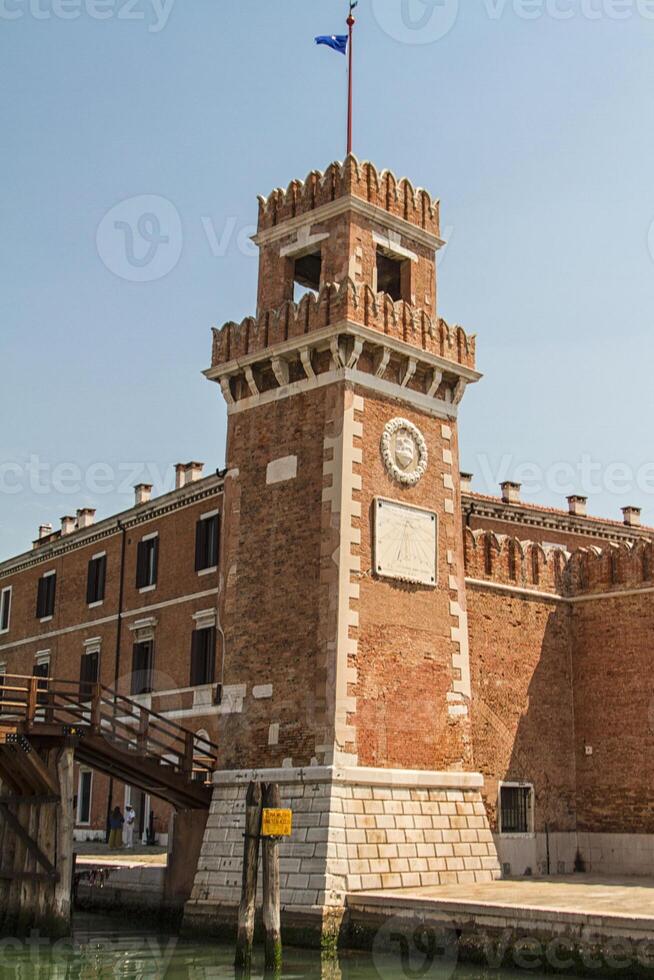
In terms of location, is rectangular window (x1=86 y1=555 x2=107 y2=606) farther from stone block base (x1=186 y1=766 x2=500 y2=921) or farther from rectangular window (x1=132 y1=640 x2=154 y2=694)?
stone block base (x1=186 y1=766 x2=500 y2=921)

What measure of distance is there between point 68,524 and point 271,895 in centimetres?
2600

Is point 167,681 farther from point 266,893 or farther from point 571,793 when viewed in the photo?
point 266,893

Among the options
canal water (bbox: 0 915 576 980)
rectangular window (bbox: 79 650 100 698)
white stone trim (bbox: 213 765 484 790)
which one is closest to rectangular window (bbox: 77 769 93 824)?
rectangular window (bbox: 79 650 100 698)

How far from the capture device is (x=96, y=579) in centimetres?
3594

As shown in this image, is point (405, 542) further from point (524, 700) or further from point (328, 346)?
point (524, 700)

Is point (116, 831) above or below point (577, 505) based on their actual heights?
below

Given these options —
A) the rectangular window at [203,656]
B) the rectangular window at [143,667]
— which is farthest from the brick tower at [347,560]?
the rectangular window at [143,667]

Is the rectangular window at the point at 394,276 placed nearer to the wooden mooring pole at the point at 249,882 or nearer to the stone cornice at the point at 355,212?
the stone cornice at the point at 355,212

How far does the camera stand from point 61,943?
1895cm

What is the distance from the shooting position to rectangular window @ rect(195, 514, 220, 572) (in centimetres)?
3058

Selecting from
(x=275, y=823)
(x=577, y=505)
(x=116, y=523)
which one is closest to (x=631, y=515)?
(x=577, y=505)

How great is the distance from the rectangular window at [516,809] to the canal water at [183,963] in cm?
567

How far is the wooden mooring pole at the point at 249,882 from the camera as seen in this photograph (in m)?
16.4

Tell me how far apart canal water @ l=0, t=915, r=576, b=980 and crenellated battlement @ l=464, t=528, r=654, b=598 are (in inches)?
317
